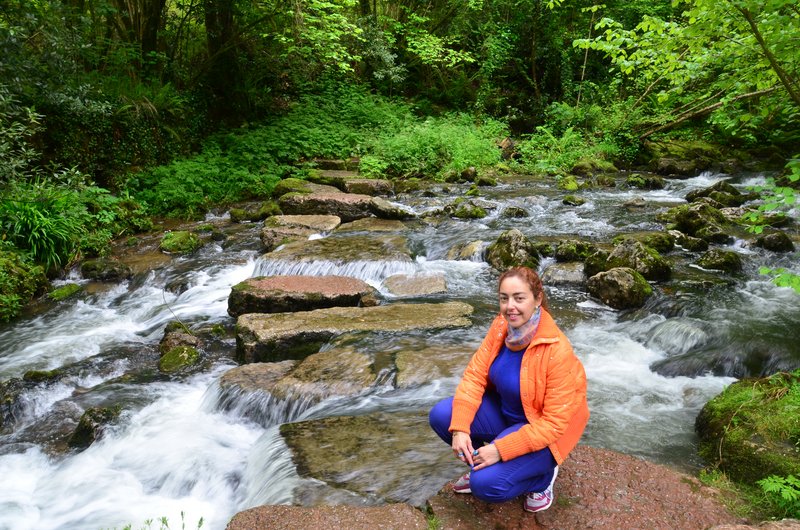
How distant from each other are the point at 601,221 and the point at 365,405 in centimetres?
820

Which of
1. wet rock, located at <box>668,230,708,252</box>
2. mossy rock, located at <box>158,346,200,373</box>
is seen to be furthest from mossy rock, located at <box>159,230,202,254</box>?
wet rock, located at <box>668,230,708,252</box>

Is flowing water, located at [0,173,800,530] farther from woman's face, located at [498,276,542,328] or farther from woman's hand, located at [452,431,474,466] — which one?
woman's face, located at [498,276,542,328]

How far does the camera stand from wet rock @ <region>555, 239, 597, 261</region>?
28.0 feet

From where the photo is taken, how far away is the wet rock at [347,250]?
8.65 m

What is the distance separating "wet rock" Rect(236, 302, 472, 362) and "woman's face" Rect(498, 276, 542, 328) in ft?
11.2

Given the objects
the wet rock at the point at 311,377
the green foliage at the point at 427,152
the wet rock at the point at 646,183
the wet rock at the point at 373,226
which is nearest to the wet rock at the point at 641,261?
the wet rock at the point at 373,226

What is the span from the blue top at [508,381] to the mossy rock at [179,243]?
844 cm

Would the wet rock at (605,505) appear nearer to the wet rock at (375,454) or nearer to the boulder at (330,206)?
the wet rock at (375,454)

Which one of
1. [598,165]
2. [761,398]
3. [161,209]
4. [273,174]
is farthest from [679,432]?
[598,165]

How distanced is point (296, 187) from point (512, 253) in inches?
274

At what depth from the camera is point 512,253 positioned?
8477 millimetres

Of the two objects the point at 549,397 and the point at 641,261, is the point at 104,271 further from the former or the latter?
the point at 641,261

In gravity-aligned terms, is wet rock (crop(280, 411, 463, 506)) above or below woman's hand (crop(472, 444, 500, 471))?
below

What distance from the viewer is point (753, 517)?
3000 millimetres
